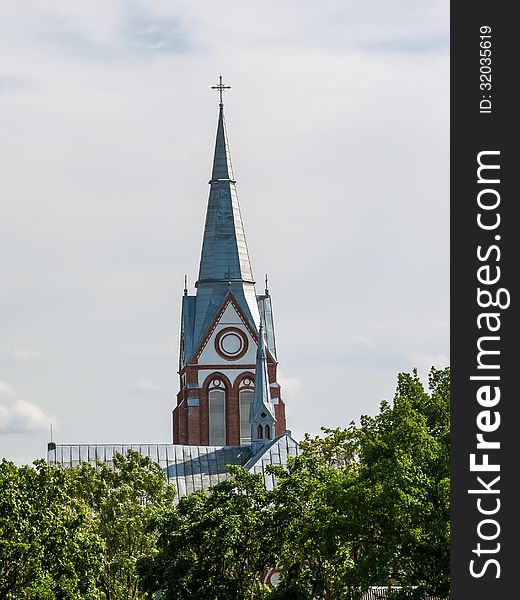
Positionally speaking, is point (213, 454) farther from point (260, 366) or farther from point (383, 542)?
point (383, 542)

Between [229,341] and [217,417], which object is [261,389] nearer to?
[217,417]

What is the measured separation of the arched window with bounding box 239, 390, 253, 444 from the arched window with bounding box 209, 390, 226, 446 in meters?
1.14

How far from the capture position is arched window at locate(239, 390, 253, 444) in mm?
97062

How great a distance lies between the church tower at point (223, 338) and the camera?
97.2 meters

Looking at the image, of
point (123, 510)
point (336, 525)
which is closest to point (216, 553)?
point (336, 525)

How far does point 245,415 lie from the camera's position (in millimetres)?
97625

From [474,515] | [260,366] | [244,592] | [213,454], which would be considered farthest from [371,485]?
[260,366]

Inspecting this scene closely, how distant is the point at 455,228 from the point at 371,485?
19.5 meters

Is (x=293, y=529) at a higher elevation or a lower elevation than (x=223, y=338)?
lower

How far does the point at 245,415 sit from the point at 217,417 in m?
1.84

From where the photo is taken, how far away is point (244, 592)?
4384 cm

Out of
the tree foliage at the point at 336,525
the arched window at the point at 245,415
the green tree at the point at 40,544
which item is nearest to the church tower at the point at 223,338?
the arched window at the point at 245,415

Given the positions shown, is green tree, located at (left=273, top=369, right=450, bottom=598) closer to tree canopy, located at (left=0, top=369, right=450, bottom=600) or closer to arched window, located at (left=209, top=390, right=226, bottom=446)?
tree canopy, located at (left=0, top=369, right=450, bottom=600)

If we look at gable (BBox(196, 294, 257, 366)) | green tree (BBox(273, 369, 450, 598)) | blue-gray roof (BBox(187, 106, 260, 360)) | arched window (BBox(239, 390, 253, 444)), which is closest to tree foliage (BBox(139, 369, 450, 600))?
green tree (BBox(273, 369, 450, 598))
